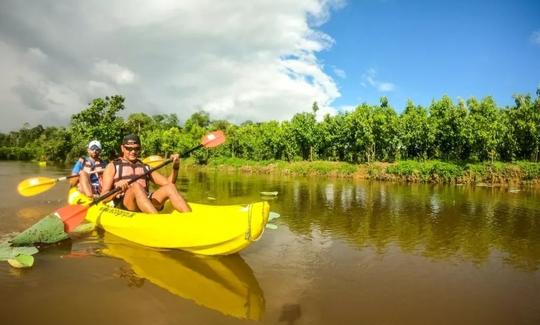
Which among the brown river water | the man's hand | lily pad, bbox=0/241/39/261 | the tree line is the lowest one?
the brown river water

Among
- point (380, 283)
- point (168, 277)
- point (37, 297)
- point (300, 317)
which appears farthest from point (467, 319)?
point (37, 297)

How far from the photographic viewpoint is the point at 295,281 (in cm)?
565

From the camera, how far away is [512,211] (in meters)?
13.8

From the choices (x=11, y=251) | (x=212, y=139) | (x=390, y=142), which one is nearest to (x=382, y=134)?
(x=390, y=142)

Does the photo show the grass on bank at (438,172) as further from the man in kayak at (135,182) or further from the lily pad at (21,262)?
the lily pad at (21,262)

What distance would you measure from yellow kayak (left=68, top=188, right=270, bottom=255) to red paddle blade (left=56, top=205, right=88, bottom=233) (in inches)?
30.2

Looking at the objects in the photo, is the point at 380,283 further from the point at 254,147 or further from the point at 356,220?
the point at 254,147

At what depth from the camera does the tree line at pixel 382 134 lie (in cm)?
2926

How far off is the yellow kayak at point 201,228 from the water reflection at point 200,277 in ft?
0.84

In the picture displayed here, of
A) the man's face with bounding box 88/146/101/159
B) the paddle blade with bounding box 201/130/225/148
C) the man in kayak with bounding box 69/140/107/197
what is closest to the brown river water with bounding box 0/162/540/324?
the man in kayak with bounding box 69/140/107/197

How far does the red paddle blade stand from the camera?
6.95 m

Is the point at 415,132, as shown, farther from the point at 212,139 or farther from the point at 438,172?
the point at 212,139

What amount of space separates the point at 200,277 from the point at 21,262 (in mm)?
2848

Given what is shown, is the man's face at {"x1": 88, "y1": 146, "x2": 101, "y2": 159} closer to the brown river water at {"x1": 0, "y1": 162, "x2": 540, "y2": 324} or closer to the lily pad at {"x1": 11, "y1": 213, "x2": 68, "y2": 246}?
the brown river water at {"x1": 0, "y1": 162, "x2": 540, "y2": 324}
